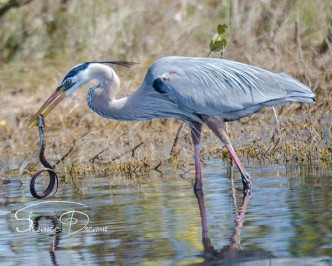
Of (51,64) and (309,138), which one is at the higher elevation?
(51,64)

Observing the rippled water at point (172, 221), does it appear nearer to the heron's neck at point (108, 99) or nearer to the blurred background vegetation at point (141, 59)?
the heron's neck at point (108, 99)

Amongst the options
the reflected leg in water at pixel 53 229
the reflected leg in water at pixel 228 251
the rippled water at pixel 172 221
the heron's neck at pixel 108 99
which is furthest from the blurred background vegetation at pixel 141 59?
the reflected leg in water at pixel 228 251

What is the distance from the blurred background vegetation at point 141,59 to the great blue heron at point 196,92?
76 cm

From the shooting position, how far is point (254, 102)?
852cm

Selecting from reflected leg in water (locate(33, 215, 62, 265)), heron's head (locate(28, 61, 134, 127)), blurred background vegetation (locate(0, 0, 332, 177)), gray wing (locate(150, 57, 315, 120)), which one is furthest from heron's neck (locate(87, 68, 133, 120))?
reflected leg in water (locate(33, 215, 62, 265))

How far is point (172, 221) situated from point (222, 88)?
2165mm

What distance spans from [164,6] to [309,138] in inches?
264

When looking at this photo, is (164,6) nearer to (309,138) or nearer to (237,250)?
(309,138)

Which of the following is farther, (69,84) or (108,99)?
(108,99)

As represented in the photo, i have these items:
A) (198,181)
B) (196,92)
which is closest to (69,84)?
(196,92)

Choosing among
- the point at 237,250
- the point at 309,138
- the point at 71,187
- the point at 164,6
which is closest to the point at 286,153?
the point at 309,138

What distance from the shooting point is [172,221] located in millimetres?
6738

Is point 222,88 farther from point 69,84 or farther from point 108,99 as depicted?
point 69,84

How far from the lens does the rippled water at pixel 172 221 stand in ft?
18.6
